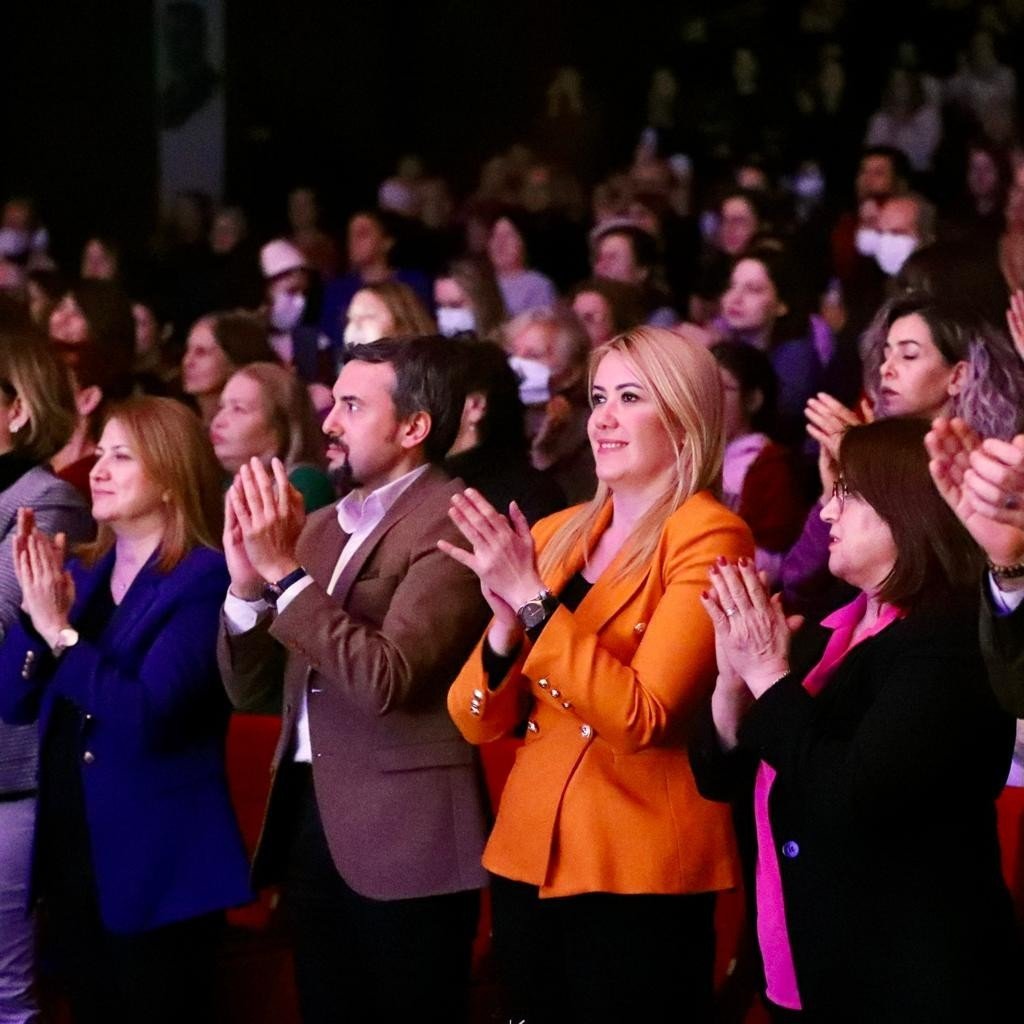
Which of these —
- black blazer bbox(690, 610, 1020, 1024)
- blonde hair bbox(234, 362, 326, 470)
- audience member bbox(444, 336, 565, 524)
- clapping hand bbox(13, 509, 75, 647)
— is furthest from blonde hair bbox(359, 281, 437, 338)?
black blazer bbox(690, 610, 1020, 1024)

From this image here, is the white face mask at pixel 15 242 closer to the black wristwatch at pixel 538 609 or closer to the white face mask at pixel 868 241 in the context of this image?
the white face mask at pixel 868 241

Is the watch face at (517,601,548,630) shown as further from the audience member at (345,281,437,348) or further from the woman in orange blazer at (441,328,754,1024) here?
the audience member at (345,281,437,348)

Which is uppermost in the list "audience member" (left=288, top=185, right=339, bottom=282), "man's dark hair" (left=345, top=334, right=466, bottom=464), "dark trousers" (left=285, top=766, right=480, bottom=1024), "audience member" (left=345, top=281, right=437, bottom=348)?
"man's dark hair" (left=345, top=334, right=466, bottom=464)

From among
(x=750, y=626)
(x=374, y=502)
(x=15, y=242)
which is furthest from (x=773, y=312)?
(x=15, y=242)

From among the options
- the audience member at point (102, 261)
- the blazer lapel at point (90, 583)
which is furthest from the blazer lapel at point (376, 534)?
the audience member at point (102, 261)

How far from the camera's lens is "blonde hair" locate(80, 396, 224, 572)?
3762 millimetres

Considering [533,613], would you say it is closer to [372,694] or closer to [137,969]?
[372,694]

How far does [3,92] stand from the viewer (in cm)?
1250

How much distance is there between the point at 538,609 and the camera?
307 cm

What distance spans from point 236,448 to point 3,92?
26.9 feet

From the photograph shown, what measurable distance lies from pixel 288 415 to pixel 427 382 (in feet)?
5.00

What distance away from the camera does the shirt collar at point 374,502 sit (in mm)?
3570

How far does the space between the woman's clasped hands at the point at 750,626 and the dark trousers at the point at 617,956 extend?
0.41 meters

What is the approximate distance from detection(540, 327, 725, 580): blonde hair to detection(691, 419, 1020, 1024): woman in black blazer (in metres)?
0.28
